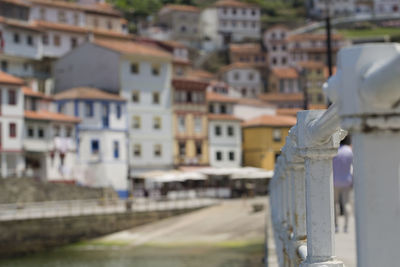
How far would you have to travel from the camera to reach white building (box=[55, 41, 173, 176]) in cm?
6856

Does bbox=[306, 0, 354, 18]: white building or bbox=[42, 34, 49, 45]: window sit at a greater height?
bbox=[306, 0, 354, 18]: white building

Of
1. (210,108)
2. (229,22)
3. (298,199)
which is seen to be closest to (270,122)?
(210,108)

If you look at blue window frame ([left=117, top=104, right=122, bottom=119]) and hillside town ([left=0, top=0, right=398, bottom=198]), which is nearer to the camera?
hillside town ([left=0, top=0, right=398, bottom=198])

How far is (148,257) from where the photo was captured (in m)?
40.7

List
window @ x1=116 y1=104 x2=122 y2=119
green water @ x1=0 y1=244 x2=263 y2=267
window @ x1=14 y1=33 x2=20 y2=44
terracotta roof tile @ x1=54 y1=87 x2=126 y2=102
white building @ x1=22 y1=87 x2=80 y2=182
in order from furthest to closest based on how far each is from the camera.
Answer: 1. window @ x1=14 y1=33 x2=20 y2=44
2. window @ x1=116 y1=104 x2=122 y2=119
3. terracotta roof tile @ x1=54 y1=87 x2=126 y2=102
4. white building @ x1=22 y1=87 x2=80 y2=182
5. green water @ x1=0 y1=244 x2=263 y2=267

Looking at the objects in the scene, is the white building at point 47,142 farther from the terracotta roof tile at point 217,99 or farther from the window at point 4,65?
the terracotta roof tile at point 217,99

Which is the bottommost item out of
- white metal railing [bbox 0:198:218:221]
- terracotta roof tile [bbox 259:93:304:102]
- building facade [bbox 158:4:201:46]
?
white metal railing [bbox 0:198:218:221]

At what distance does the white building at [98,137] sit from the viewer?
64.4 metres

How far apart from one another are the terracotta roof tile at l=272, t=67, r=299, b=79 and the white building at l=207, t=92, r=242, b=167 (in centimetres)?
3607

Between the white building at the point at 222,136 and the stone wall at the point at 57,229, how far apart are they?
23.6 meters

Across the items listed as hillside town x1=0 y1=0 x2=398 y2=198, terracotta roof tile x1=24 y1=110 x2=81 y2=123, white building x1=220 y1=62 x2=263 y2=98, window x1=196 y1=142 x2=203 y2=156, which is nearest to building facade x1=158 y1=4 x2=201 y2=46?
white building x1=220 y1=62 x2=263 y2=98

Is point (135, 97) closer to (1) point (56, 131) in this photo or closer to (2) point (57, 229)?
(1) point (56, 131)

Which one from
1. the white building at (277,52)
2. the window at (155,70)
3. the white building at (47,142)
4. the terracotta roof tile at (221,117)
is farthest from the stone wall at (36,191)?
the white building at (277,52)

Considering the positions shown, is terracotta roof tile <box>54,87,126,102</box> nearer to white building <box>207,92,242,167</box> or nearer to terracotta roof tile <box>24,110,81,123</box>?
terracotta roof tile <box>24,110,81,123</box>
